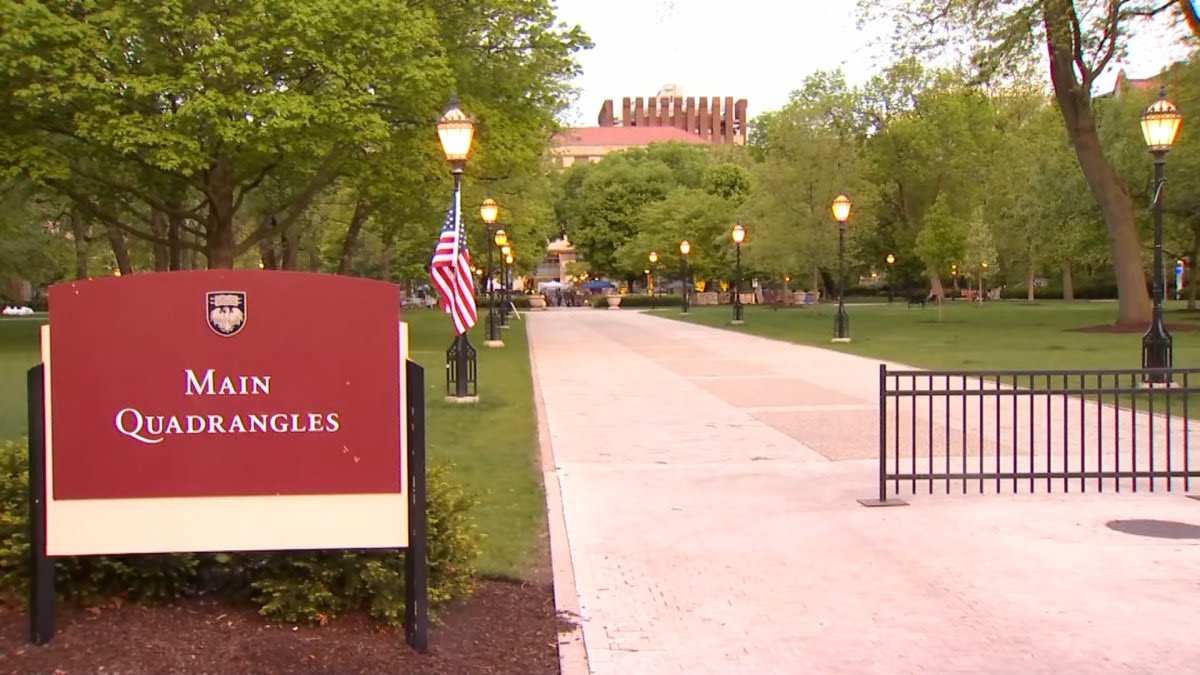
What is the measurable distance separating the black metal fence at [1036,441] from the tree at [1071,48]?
16.1 m

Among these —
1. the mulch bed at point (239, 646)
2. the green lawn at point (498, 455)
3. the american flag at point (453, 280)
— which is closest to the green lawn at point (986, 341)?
the green lawn at point (498, 455)

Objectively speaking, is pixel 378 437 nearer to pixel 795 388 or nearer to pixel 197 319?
pixel 197 319

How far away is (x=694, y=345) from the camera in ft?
Answer: 100

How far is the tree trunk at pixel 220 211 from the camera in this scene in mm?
29016

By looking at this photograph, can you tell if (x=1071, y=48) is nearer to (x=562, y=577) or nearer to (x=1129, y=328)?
(x=1129, y=328)

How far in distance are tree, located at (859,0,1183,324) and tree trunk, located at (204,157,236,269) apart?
19.0 meters

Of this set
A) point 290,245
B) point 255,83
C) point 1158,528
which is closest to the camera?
point 1158,528

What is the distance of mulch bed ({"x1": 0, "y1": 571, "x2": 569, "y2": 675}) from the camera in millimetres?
4582

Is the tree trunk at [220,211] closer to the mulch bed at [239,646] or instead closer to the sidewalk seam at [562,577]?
the sidewalk seam at [562,577]

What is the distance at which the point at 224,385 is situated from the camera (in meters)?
4.65

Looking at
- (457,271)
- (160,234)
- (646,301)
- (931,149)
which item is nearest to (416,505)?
(457,271)

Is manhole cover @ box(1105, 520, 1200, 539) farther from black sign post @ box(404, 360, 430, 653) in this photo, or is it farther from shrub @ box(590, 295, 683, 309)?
shrub @ box(590, 295, 683, 309)

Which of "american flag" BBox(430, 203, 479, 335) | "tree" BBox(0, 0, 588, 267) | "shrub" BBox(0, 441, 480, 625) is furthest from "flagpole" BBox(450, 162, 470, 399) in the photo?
"shrub" BBox(0, 441, 480, 625)

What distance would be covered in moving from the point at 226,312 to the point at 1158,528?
6452 millimetres
